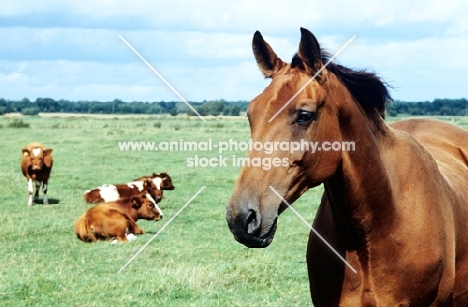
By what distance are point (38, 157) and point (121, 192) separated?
2.92 m

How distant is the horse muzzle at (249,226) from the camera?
266 centimetres

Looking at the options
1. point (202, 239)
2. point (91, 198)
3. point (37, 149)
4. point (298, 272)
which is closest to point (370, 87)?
point (298, 272)

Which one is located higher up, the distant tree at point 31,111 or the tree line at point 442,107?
the tree line at point 442,107

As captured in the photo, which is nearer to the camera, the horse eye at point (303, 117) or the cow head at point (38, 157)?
the horse eye at point (303, 117)

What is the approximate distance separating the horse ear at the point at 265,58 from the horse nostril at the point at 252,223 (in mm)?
819

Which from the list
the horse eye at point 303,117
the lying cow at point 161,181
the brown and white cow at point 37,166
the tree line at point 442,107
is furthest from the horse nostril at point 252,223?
the tree line at point 442,107

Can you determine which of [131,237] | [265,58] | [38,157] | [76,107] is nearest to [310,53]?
[265,58]

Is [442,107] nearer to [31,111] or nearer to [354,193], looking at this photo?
[31,111]

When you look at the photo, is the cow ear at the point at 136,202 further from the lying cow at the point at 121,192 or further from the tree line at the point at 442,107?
the tree line at the point at 442,107

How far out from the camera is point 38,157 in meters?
14.5

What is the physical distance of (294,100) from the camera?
2914 mm

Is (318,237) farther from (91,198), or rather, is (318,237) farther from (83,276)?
(91,198)

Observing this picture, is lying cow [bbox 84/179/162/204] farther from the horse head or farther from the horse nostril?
the horse nostril

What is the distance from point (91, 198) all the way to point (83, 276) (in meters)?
6.11
